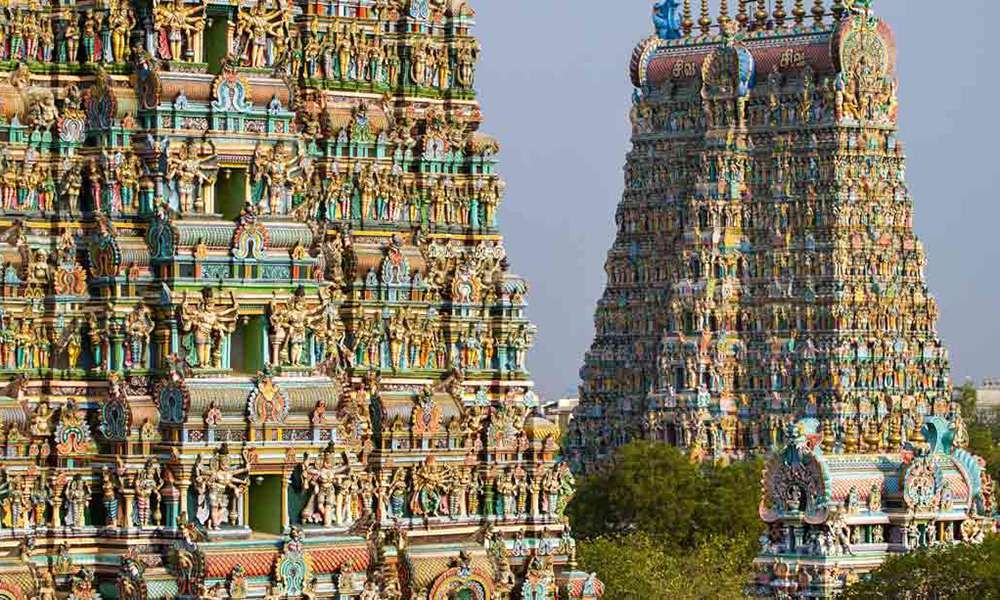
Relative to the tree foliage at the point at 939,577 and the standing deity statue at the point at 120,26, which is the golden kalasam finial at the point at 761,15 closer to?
the tree foliage at the point at 939,577

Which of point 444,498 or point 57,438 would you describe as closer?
point 57,438

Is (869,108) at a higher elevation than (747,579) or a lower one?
higher

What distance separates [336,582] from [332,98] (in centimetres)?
1609

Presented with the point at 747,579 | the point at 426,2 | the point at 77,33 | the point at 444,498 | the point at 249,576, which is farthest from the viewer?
the point at 747,579

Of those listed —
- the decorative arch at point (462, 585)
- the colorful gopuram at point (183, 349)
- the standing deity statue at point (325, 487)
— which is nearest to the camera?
the colorful gopuram at point (183, 349)

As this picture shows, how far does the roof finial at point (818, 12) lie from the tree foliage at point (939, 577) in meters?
59.8

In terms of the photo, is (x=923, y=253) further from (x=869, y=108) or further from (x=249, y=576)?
(x=249, y=576)

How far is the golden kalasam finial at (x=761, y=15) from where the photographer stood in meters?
162

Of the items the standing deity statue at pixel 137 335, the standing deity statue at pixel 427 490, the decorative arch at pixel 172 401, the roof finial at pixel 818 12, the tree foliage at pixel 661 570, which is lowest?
the tree foliage at pixel 661 570

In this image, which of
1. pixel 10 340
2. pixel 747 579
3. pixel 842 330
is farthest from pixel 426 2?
pixel 842 330

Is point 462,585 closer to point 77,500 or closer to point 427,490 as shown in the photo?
point 427,490

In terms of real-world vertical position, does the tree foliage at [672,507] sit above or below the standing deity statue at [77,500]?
below

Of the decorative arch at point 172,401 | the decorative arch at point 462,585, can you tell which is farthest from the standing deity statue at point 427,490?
the decorative arch at point 172,401

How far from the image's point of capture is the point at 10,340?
77312mm
